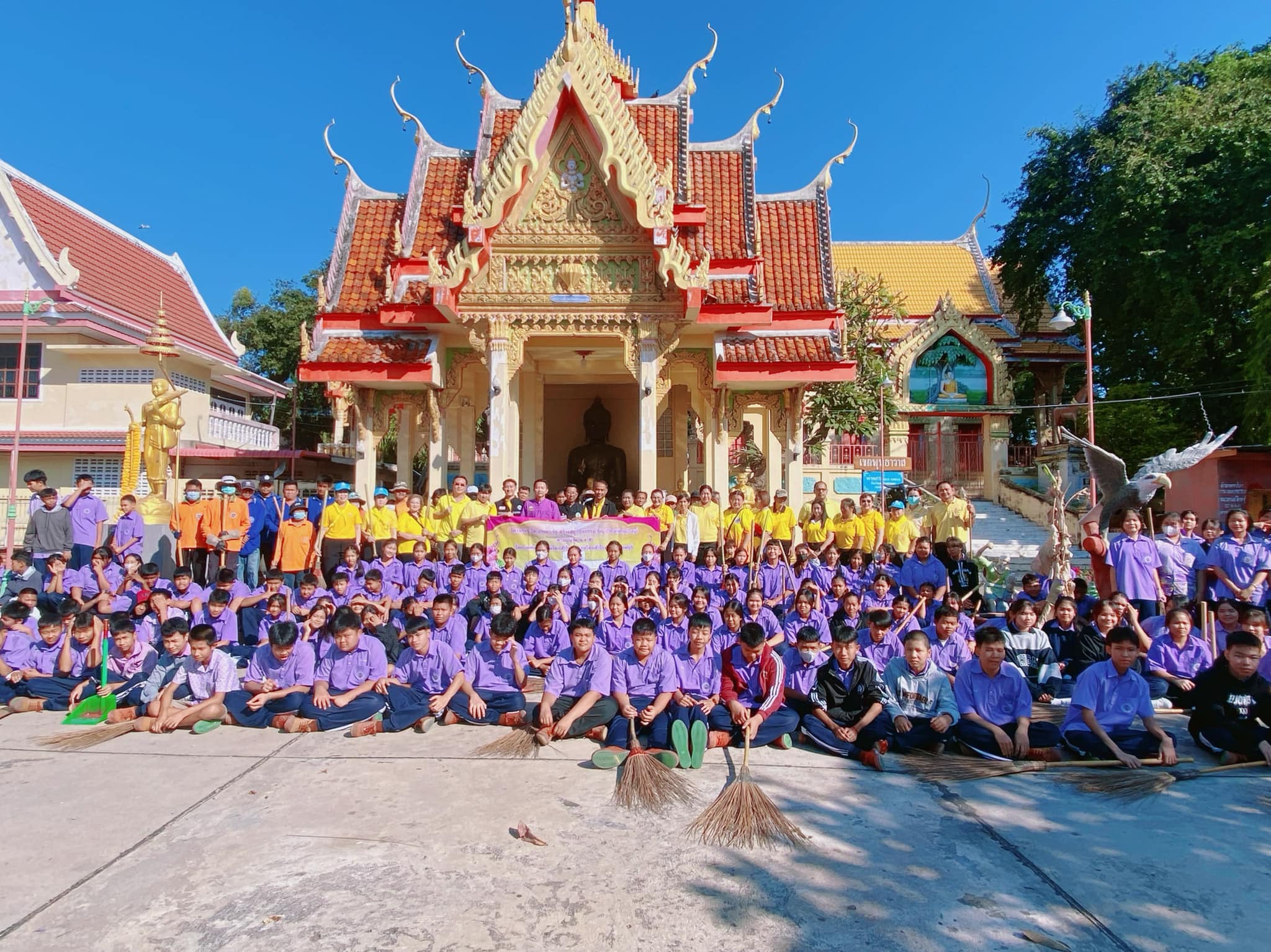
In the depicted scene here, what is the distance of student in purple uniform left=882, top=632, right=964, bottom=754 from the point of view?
18.1 ft

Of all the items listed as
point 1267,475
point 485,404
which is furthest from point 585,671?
point 1267,475

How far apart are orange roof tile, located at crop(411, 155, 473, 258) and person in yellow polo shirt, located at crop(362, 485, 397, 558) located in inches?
233

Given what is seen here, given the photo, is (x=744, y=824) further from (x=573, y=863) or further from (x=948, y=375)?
(x=948, y=375)

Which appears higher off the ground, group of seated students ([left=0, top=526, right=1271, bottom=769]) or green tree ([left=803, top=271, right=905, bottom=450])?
green tree ([left=803, top=271, right=905, bottom=450])

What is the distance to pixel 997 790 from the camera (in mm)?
4840

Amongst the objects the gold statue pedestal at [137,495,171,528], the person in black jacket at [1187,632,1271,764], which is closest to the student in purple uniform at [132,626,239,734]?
the gold statue pedestal at [137,495,171,528]

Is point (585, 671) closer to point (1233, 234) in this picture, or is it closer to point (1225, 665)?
point (1225, 665)

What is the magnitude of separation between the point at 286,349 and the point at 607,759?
98.4 feet

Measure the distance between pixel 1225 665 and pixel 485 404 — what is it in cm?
1404

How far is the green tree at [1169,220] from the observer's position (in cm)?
2005

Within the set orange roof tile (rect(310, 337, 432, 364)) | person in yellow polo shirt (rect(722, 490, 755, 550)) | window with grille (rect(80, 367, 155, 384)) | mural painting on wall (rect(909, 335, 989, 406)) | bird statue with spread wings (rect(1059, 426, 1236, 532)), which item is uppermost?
mural painting on wall (rect(909, 335, 989, 406))

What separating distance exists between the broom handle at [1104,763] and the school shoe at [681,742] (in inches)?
90.9

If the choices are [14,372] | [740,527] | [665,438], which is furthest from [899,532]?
[14,372]

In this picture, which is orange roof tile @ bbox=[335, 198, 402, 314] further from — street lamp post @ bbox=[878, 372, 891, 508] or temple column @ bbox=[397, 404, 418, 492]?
street lamp post @ bbox=[878, 372, 891, 508]
